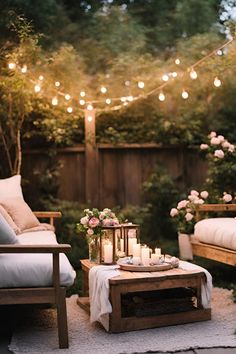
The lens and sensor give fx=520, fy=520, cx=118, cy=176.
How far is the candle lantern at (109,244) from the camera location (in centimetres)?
371

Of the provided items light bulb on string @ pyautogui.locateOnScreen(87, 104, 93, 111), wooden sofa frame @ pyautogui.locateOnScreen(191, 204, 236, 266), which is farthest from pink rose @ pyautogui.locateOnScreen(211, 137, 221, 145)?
light bulb on string @ pyautogui.locateOnScreen(87, 104, 93, 111)

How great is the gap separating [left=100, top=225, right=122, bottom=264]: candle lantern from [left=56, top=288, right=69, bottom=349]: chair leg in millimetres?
653

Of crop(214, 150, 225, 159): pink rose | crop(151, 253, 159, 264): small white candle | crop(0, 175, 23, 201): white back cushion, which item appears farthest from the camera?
crop(214, 150, 225, 159): pink rose

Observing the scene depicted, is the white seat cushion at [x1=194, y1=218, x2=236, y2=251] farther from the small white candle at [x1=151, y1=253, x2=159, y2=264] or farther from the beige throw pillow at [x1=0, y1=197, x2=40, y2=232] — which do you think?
the beige throw pillow at [x1=0, y1=197, x2=40, y2=232]

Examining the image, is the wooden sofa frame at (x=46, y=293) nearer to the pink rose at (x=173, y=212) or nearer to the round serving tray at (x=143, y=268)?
the round serving tray at (x=143, y=268)

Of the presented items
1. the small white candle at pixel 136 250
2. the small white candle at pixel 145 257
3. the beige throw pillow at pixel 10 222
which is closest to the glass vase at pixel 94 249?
the small white candle at pixel 136 250

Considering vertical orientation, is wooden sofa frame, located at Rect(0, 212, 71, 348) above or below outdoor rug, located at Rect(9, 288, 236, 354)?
above

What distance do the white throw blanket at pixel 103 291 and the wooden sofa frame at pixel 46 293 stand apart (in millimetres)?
290

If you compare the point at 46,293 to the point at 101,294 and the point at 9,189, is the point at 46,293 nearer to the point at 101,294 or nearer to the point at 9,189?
the point at 101,294

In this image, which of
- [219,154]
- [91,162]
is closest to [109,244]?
[219,154]

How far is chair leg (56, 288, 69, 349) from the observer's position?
10.0 feet

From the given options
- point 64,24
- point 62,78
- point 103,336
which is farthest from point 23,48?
point 103,336

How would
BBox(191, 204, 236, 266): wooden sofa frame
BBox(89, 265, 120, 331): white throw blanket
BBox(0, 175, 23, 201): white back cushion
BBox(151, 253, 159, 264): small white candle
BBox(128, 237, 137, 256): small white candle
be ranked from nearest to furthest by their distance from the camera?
BBox(89, 265, 120, 331): white throw blanket → BBox(151, 253, 159, 264): small white candle → BBox(128, 237, 137, 256): small white candle → BBox(191, 204, 236, 266): wooden sofa frame → BBox(0, 175, 23, 201): white back cushion

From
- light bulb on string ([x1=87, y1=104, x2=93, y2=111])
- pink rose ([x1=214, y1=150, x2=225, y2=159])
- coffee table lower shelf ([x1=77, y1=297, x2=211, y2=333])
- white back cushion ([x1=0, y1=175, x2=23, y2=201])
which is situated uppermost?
light bulb on string ([x1=87, y1=104, x2=93, y2=111])
